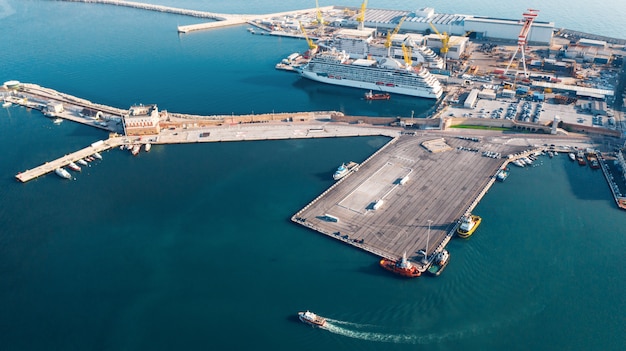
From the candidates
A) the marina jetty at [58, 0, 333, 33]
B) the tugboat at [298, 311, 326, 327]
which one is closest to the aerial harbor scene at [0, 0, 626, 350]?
the tugboat at [298, 311, 326, 327]

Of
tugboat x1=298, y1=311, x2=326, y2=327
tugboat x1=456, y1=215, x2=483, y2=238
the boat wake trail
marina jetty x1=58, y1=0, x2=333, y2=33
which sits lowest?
the boat wake trail

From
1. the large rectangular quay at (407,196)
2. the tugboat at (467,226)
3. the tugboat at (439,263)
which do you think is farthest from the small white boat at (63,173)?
the tugboat at (467,226)

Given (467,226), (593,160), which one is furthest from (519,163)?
(467,226)

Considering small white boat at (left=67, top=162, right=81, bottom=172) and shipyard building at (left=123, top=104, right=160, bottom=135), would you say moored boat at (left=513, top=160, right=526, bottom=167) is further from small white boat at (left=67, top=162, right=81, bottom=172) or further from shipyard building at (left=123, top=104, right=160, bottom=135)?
small white boat at (left=67, top=162, right=81, bottom=172)

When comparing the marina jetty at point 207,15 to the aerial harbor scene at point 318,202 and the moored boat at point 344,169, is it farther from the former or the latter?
the moored boat at point 344,169

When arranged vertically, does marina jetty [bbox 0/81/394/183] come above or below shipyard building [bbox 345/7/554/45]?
below

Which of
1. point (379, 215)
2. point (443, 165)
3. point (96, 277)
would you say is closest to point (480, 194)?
point (443, 165)

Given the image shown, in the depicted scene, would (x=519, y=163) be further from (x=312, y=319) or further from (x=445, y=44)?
(x=445, y=44)

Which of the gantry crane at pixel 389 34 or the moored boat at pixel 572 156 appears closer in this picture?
the moored boat at pixel 572 156
